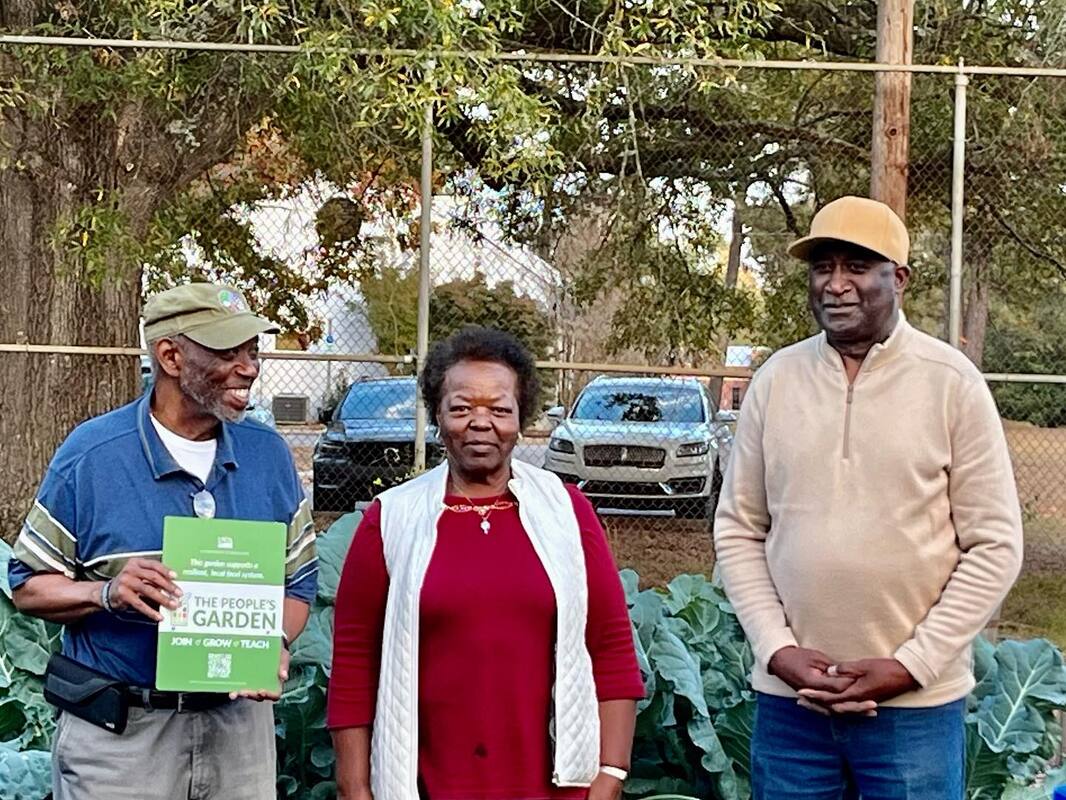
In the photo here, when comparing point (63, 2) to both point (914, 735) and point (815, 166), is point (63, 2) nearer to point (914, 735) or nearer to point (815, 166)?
point (815, 166)

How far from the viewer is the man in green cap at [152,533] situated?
287 cm

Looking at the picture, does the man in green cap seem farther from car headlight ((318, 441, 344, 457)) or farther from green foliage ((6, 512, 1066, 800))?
car headlight ((318, 441, 344, 457))

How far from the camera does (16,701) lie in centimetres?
464

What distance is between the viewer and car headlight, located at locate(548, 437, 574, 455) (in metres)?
8.27

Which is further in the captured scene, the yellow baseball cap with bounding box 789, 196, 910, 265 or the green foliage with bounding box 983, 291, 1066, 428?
the green foliage with bounding box 983, 291, 1066, 428

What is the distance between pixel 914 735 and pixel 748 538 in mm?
586

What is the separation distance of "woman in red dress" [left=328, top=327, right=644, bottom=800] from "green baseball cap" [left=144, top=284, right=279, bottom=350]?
1.37 feet

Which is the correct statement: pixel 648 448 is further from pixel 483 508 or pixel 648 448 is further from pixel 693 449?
pixel 483 508

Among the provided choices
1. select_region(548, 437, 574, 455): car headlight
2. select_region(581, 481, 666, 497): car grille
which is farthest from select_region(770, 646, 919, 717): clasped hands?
select_region(581, 481, 666, 497): car grille

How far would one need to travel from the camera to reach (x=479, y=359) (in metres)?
2.97

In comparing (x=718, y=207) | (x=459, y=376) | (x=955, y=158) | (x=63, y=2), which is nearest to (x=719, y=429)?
(x=718, y=207)

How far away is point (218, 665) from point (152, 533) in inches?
11.9

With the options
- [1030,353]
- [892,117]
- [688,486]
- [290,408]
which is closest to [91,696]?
[892,117]

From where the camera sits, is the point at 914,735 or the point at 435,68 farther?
the point at 435,68
